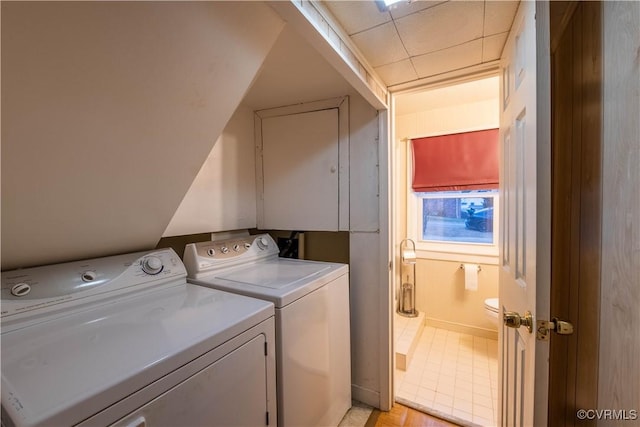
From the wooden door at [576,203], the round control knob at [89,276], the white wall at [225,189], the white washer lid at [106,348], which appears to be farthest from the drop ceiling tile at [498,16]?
the round control knob at [89,276]

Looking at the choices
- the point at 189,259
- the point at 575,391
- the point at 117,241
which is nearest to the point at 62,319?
the point at 117,241

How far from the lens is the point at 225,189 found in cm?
199

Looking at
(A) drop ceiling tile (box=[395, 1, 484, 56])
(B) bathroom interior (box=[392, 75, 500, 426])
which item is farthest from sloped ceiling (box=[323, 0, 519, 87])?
(B) bathroom interior (box=[392, 75, 500, 426])

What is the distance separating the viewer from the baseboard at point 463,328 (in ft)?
9.09

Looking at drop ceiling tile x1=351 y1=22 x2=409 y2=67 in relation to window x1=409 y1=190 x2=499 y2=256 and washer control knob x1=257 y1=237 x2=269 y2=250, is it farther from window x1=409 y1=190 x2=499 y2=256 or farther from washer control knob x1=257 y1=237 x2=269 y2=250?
window x1=409 y1=190 x2=499 y2=256

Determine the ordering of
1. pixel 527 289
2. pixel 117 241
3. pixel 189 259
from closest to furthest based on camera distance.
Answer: pixel 527 289
pixel 117 241
pixel 189 259

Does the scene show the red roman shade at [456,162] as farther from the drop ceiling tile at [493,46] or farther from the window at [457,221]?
the drop ceiling tile at [493,46]

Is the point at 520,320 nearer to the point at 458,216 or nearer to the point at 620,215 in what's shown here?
the point at 620,215

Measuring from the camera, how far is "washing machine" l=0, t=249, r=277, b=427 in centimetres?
65

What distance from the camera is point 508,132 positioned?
4.21 feet

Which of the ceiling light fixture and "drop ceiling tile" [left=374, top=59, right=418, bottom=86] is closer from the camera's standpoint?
the ceiling light fixture

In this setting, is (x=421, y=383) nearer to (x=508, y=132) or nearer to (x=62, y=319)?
(x=508, y=132)

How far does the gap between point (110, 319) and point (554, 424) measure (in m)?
1.71

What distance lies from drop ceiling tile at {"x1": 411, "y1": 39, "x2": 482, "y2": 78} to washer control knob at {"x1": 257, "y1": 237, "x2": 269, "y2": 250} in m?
1.55
